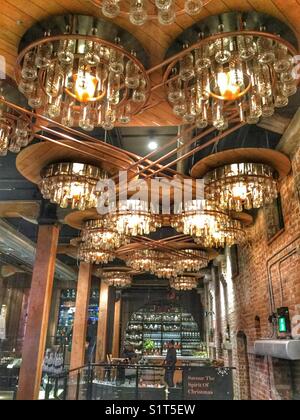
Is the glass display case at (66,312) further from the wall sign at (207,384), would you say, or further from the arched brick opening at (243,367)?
the wall sign at (207,384)

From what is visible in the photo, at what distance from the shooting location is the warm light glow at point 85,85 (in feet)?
9.05

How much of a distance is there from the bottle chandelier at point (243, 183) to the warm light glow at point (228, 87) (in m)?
1.83

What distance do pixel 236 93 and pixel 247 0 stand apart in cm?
68

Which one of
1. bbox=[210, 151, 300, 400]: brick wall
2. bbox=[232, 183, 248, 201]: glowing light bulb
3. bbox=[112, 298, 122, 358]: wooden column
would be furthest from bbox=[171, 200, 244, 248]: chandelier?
bbox=[112, 298, 122, 358]: wooden column

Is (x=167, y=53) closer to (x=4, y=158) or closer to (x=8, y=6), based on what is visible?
(x=8, y=6)

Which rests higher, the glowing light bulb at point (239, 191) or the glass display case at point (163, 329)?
the glowing light bulb at point (239, 191)

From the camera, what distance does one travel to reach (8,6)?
2586mm

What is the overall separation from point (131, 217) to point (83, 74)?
12.4 ft

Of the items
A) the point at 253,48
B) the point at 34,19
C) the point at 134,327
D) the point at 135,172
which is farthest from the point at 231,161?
the point at 134,327

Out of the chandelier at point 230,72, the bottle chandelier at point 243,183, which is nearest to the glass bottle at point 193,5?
the chandelier at point 230,72

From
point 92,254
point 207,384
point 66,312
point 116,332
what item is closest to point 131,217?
point 92,254

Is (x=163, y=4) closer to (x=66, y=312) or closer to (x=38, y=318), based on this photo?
(x=38, y=318)

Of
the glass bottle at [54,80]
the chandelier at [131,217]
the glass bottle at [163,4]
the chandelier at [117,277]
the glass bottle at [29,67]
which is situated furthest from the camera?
the chandelier at [117,277]

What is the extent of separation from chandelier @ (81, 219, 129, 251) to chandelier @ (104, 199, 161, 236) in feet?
2.36
